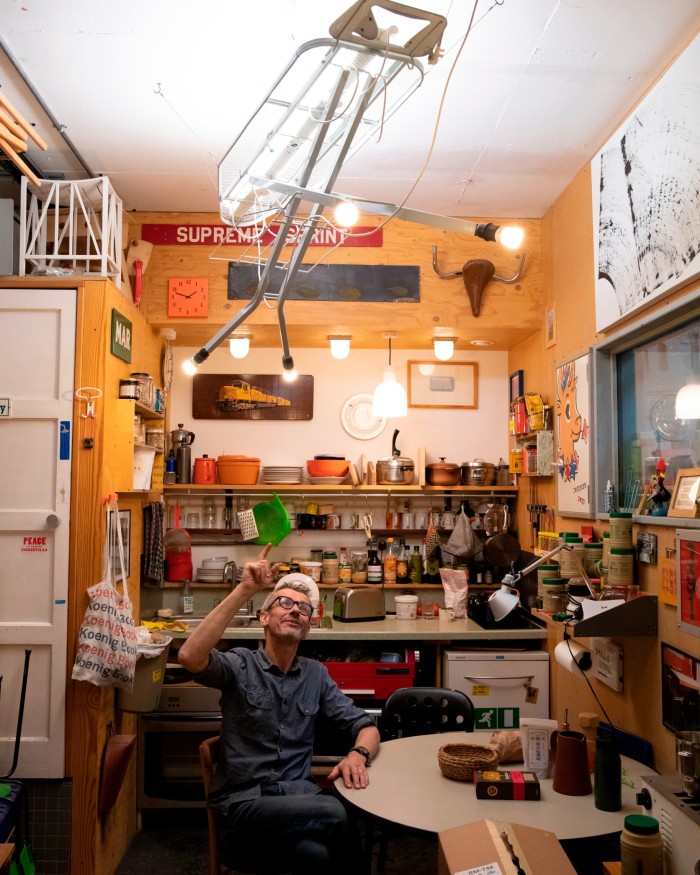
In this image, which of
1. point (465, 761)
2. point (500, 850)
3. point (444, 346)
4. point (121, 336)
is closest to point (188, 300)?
point (121, 336)

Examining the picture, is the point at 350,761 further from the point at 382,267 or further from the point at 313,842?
the point at 382,267

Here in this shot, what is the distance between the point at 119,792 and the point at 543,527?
271cm

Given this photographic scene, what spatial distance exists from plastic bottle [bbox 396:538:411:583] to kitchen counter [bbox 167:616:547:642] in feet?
1.75

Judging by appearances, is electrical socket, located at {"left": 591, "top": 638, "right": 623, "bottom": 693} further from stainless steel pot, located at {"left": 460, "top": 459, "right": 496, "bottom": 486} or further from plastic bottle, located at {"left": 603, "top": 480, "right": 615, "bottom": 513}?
stainless steel pot, located at {"left": 460, "top": 459, "right": 496, "bottom": 486}

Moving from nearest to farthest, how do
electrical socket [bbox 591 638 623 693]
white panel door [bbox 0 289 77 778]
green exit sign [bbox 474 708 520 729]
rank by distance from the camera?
electrical socket [bbox 591 638 623 693]
white panel door [bbox 0 289 77 778]
green exit sign [bbox 474 708 520 729]

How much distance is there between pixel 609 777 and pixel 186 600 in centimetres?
327

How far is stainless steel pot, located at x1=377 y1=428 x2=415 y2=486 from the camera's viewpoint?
5.11 meters

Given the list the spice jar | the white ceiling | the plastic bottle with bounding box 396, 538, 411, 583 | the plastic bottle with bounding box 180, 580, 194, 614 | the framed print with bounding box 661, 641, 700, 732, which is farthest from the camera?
the plastic bottle with bounding box 396, 538, 411, 583

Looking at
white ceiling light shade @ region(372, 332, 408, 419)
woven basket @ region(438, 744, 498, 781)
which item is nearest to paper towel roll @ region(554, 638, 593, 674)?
woven basket @ region(438, 744, 498, 781)

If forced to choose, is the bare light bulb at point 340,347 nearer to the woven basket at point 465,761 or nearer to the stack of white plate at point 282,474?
the stack of white plate at point 282,474

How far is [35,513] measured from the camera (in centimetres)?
365

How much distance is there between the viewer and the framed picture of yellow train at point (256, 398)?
5359mm

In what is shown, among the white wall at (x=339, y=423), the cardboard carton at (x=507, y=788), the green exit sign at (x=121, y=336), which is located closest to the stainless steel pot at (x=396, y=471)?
the white wall at (x=339, y=423)

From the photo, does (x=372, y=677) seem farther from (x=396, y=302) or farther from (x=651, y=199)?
(x=651, y=199)
